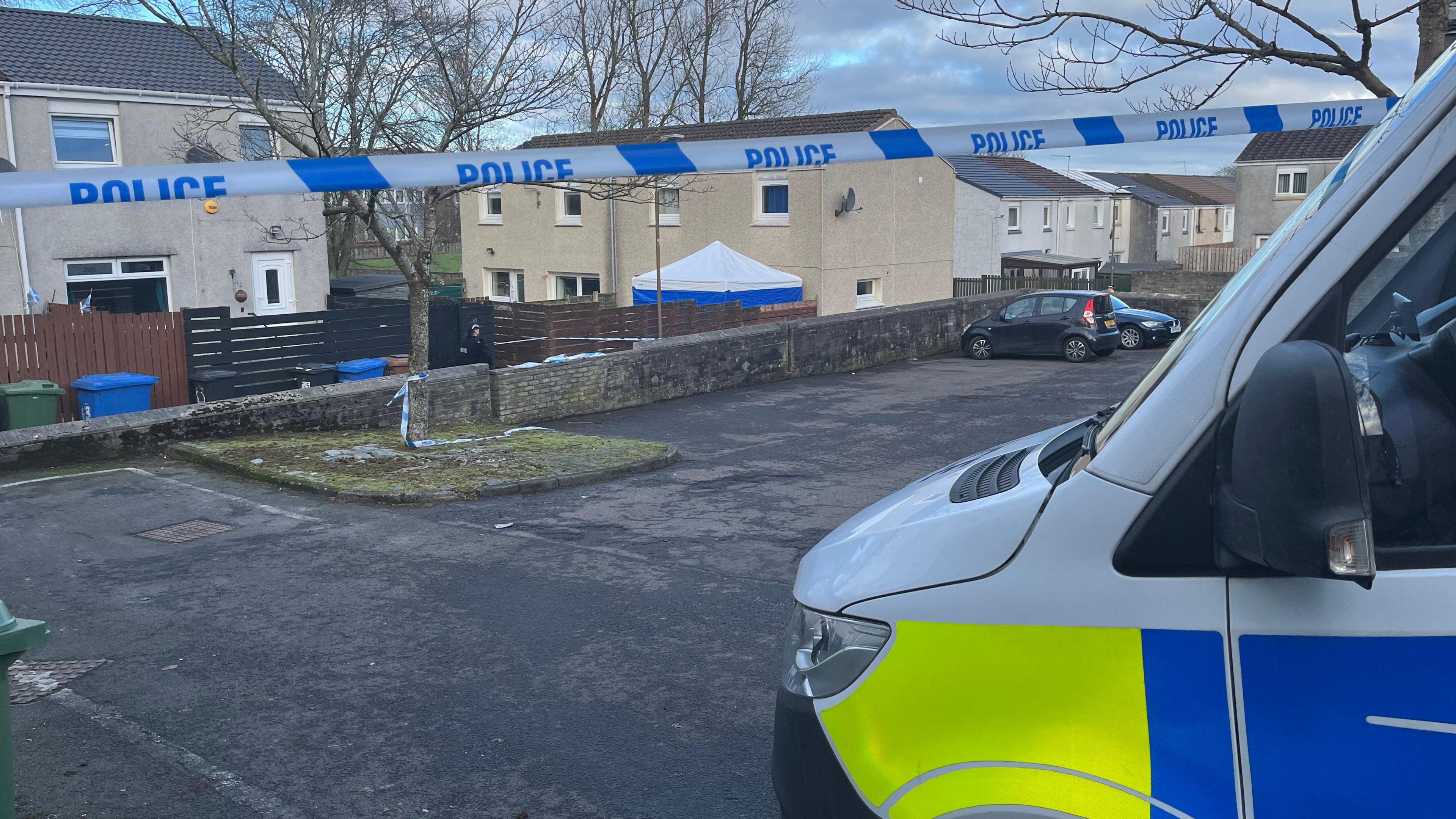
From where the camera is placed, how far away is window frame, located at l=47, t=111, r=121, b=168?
66.9ft

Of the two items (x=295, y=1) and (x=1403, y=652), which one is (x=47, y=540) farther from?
(x=1403, y=652)

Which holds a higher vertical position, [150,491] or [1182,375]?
[1182,375]

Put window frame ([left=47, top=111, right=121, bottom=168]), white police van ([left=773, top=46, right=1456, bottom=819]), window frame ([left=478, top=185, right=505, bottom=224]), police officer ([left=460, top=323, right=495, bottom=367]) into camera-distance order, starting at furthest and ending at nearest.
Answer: window frame ([left=478, top=185, right=505, bottom=224]) < window frame ([left=47, top=111, right=121, bottom=168]) < police officer ([left=460, top=323, right=495, bottom=367]) < white police van ([left=773, top=46, right=1456, bottom=819])

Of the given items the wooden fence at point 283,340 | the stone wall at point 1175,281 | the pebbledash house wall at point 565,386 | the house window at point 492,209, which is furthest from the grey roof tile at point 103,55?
the stone wall at point 1175,281

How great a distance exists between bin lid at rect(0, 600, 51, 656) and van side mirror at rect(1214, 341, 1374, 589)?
3310mm

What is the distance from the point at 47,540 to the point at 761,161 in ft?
23.4

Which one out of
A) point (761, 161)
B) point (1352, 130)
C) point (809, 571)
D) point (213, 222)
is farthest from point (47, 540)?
point (1352, 130)

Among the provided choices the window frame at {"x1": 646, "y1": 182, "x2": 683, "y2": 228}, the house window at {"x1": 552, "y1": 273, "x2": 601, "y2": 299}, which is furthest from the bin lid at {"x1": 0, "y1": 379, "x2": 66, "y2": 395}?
the house window at {"x1": 552, "y1": 273, "x2": 601, "y2": 299}

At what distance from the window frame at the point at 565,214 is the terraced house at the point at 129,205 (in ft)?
35.3

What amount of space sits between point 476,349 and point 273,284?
6.38 metres

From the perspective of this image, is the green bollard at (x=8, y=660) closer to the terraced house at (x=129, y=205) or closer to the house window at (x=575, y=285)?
the terraced house at (x=129, y=205)

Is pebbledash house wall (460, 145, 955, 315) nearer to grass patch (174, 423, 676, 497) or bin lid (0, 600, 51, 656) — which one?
grass patch (174, 423, 676, 497)

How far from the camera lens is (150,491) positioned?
34.9 feet

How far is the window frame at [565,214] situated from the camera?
3409 cm
